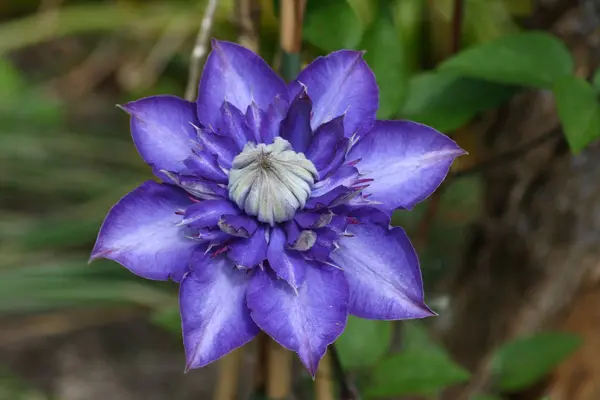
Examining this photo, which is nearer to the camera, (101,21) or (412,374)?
(412,374)

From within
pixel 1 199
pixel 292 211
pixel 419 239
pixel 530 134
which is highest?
pixel 292 211

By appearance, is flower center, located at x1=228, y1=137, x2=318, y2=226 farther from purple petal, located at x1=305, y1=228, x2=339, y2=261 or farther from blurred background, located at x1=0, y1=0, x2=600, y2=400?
blurred background, located at x1=0, y1=0, x2=600, y2=400

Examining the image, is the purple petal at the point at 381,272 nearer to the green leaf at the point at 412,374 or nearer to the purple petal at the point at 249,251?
the purple petal at the point at 249,251

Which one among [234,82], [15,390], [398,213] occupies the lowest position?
[15,390]

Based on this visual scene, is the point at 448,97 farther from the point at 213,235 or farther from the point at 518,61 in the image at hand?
the point at 213,235

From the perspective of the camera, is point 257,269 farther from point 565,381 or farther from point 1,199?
point 1,199

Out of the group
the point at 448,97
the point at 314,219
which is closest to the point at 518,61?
the point at 448,97

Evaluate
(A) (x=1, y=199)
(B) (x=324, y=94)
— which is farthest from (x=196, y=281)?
(A) (x=1, y=199)
